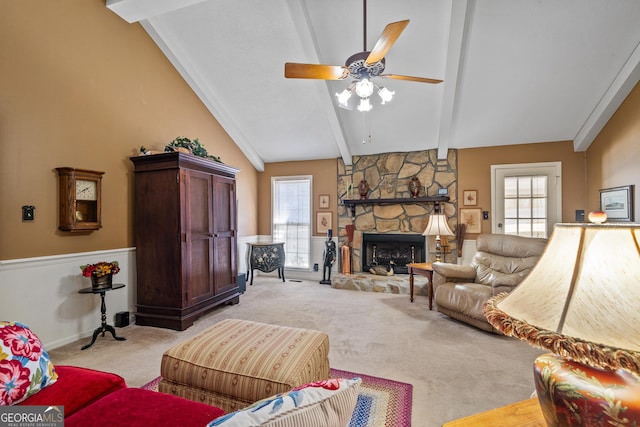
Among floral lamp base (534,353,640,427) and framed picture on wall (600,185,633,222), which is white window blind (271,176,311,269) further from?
floral lamp base (534,353,640,427)

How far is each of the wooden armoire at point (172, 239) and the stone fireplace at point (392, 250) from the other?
3116 mm

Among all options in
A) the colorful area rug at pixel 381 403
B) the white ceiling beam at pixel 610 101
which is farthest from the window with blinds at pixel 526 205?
the colorful area rug at pixel 381 403

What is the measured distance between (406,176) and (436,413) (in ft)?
14.2

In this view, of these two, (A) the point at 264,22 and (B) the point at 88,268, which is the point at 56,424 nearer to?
(B) the point at 88,268

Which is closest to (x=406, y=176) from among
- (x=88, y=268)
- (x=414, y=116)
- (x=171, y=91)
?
(x=414, y=116)

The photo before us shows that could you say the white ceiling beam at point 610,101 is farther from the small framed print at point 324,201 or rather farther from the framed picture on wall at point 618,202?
the small framed print at point 324,201

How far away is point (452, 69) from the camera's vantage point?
3688mm

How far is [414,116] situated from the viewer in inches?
185

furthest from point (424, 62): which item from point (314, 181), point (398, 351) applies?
point (398, 351)

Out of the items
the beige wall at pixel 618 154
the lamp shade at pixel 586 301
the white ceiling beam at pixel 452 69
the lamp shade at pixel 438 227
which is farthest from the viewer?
the lamp shade at pixel 438 227

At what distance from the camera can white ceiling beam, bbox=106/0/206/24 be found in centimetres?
311

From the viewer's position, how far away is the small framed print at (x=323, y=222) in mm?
6008

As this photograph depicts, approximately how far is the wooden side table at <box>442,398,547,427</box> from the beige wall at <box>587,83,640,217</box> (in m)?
4.03

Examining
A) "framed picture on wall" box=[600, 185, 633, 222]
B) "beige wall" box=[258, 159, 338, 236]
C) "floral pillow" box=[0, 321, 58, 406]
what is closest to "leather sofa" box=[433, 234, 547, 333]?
"framed picture on wall" box=[600, 185, 633, 222]
